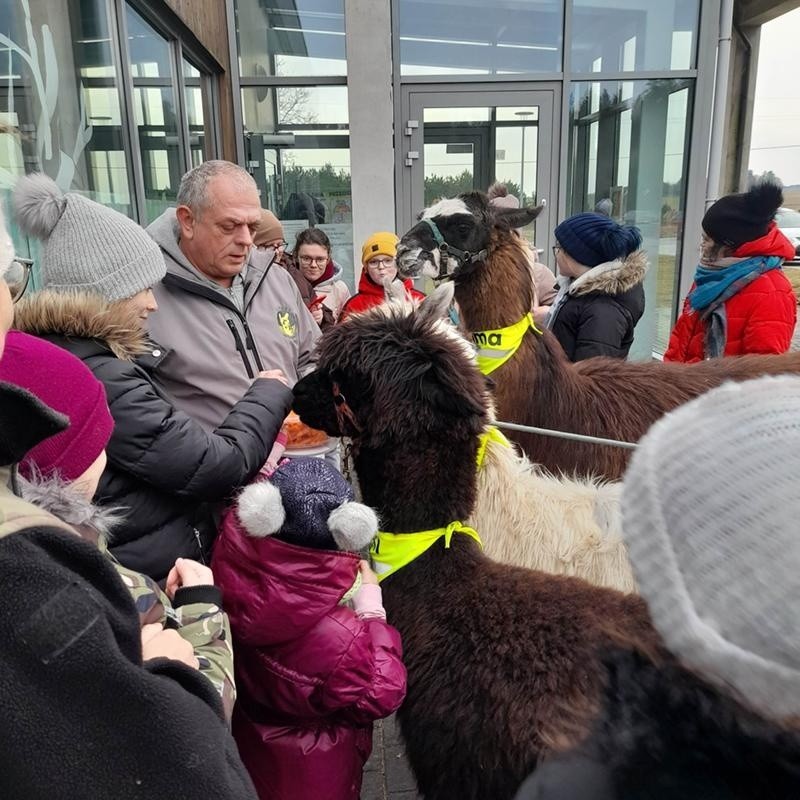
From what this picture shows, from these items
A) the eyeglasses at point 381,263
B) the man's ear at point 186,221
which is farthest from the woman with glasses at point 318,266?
the man's ear at point 186,221

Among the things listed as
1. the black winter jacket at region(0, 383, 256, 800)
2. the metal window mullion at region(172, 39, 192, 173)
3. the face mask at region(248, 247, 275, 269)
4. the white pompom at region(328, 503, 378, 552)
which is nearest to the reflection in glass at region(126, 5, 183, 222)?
the metal window mullion at region(172, 39, 192, 173)

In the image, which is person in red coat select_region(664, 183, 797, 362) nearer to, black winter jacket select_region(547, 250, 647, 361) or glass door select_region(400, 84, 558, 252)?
black winter jacket select_region(547, 250, 647, 361)

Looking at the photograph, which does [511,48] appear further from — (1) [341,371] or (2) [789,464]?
(2) [789,464]

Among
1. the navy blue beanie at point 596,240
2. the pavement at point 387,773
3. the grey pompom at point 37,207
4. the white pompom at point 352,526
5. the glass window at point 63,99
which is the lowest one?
the pavement at point 387,773

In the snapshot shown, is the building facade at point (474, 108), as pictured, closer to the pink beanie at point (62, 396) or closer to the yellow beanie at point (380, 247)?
the yellow beanie at point (380, 247)

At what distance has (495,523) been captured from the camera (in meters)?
2.28

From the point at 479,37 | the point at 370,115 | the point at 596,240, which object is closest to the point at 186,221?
the point at 596,240

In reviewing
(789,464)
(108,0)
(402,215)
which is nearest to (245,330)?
(789,464)

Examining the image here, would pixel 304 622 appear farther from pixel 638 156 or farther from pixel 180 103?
pixel 638 156

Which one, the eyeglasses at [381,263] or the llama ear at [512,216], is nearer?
the llama ear at [512,216]

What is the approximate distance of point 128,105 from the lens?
463 cm

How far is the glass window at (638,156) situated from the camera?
26.2 feet

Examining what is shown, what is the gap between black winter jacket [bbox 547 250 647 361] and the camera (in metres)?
3.82

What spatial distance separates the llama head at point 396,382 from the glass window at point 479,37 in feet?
22.1
